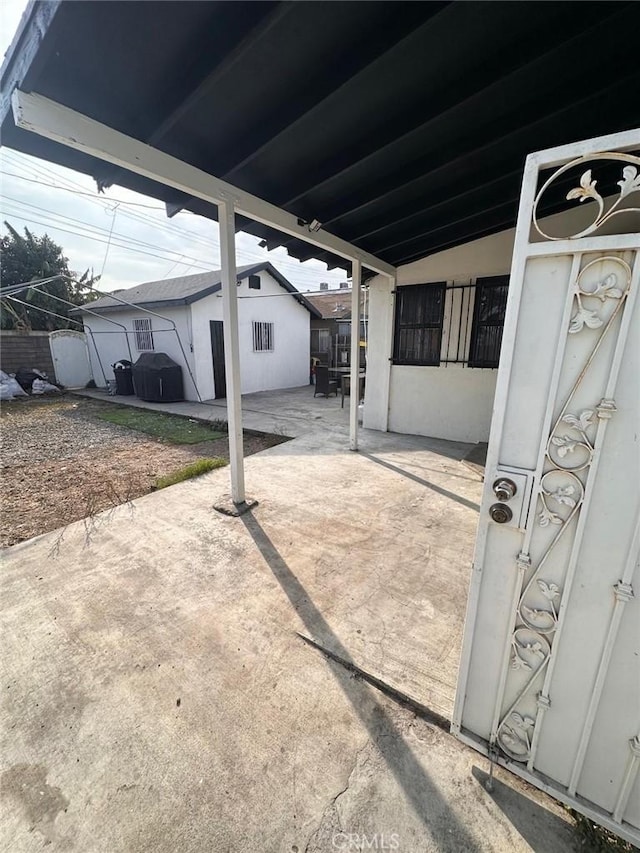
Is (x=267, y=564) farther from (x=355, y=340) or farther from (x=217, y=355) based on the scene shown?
(x=217, y=355)

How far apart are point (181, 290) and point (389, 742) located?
35.9 feet

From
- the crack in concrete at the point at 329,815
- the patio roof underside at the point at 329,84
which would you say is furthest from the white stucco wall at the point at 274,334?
the crack in concrete at the point at 329,815

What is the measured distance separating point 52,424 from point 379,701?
759 centimetres

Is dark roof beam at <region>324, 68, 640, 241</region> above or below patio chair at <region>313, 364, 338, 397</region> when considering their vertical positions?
above

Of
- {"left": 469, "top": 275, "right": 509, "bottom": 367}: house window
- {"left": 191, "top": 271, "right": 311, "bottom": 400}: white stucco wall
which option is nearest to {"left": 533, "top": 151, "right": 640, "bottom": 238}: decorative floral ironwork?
{"left": 469, "top": 275, "right": 509, "bottom": 367}: house window

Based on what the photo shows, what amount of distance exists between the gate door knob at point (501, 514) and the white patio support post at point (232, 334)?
221 cm

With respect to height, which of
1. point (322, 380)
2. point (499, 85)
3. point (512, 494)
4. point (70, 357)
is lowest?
point (322, 380)

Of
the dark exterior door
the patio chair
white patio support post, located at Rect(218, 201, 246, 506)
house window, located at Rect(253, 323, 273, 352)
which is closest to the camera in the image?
white patio support post, located at Rect(218, 201, 246, 506)

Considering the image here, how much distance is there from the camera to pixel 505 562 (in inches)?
43.8

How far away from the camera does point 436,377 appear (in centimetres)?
536

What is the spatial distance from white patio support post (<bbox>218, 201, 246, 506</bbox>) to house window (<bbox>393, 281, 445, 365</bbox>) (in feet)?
11.1

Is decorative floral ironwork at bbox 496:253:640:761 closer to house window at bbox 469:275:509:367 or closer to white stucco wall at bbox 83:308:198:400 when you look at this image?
house window at bbox 469:275:509:367

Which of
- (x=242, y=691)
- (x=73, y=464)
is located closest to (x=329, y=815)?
(x=242, y=691)

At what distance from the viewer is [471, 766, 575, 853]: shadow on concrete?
106cm
